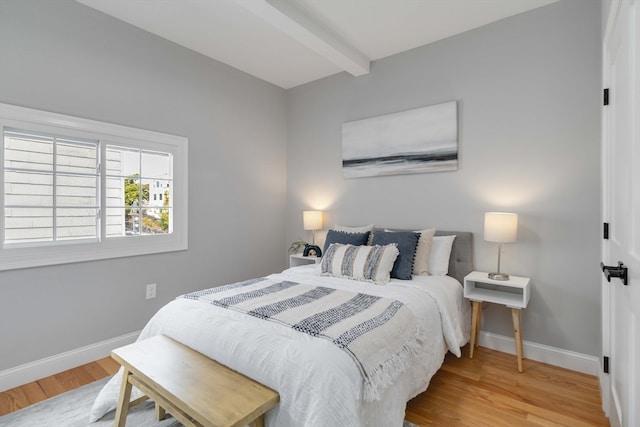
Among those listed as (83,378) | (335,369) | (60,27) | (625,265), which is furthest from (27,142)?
(625,265)

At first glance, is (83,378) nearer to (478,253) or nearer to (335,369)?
(335,369)

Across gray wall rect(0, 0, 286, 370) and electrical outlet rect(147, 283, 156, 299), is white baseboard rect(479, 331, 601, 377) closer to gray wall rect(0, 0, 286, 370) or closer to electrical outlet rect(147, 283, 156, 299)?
gray wall rect(0, 0, 286, 370)

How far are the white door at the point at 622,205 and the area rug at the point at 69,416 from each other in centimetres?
101

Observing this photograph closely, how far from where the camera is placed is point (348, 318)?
169cm

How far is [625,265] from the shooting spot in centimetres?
129

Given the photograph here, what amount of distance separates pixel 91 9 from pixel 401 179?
2978mm

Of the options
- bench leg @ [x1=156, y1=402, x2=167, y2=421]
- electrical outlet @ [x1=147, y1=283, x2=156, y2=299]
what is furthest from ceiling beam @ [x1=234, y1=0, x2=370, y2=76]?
bench leg @ [x1=156, y1=402, x2=167, y2=421]

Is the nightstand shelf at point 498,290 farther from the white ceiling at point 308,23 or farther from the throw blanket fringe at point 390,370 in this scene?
the white ceiling at point 308,23

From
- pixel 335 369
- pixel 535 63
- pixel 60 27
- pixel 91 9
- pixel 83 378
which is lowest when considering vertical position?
pixel 83 378

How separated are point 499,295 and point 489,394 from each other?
77 cm

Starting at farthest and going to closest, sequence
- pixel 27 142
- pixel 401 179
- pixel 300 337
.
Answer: pixel 401 179, pixel 27 142, pixel 300 337

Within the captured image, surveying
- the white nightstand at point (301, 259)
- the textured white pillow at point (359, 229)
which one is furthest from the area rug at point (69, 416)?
Answer: the white nightstand at point (301, 259)

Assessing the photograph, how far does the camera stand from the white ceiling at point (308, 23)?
244cm

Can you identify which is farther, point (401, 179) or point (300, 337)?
point (401, 179)
